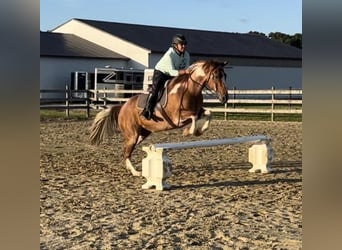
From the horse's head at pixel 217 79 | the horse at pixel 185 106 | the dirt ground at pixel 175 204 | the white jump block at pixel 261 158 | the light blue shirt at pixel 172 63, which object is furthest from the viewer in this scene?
the white jump block at pixel 261 158

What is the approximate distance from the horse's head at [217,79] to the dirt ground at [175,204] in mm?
1075

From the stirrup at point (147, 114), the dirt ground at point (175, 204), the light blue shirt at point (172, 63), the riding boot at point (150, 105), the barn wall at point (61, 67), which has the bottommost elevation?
the dirt ground at point (175, 204)

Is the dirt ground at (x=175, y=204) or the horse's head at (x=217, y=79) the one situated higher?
the horse's head at (x=217, y=79)

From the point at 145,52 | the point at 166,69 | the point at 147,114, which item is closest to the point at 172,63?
the point at 166,69

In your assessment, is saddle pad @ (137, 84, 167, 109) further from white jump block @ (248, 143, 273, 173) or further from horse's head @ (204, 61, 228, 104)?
white jump block @ (248, 143, 273, 173)

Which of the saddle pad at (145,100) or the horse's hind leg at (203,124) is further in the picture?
the saddle pad at (145,100)

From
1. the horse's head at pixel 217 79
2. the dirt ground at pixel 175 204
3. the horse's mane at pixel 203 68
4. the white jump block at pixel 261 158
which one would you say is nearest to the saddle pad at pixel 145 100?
the horse's mane at pixel 203 68

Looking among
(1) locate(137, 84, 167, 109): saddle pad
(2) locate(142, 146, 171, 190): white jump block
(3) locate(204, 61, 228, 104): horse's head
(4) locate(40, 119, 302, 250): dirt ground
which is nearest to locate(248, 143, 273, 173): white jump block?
(4) locate(40, 119, 302, 250): dirt ground

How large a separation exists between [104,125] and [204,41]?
104 feet

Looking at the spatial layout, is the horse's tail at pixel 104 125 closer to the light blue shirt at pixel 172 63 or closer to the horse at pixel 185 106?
the horse at pixel 185 106

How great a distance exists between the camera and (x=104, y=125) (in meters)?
8.36

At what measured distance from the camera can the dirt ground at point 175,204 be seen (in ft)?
14.3
